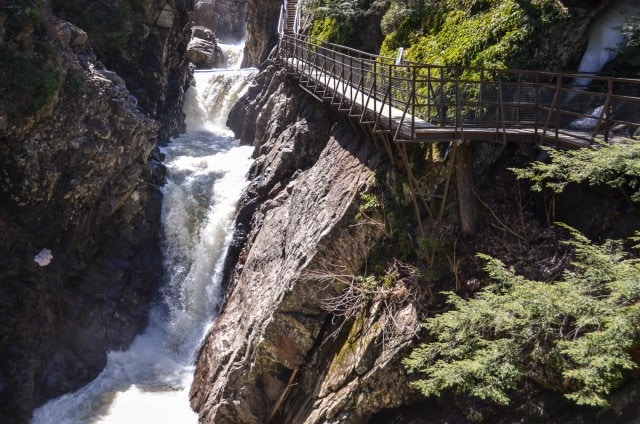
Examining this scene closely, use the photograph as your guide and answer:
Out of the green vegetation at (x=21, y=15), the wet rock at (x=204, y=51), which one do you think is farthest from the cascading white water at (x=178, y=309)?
the wet rock at (x=204, y=51)

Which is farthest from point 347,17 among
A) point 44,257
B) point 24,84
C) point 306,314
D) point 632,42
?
point 44,257

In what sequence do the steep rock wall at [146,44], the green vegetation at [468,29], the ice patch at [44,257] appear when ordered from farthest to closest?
the steep rock wall at [146,44], the ice patch at [44,257], the green vegetation at [468,29]

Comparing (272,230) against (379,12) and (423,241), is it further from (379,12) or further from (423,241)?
(379,12)

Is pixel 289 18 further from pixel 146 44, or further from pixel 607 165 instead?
pixel 607 165

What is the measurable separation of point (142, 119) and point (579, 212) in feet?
52.2

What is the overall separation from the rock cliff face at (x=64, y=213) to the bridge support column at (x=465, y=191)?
41.7 feet

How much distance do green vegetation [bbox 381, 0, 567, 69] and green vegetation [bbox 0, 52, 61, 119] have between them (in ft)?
35.7

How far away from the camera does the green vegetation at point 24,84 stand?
→ 15.0 metres

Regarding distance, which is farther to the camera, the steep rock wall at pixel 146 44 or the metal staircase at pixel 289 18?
the metal staircase at pixel 289 18

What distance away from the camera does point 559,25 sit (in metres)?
11.3

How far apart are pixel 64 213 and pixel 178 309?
555 cm

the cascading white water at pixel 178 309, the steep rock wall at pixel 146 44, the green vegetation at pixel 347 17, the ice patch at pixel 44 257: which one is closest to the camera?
the cascading white water at pixel 178 309

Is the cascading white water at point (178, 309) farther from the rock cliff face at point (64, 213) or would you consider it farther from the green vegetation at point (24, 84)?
the green vegetation at point (24, 84)

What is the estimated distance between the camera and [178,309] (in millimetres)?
Result: 19641
